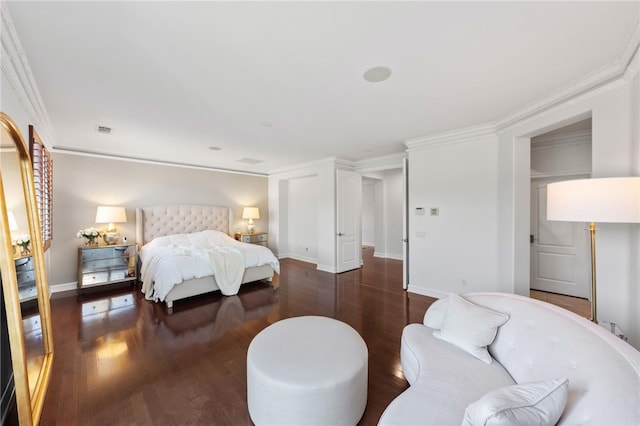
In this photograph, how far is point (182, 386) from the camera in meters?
1.95

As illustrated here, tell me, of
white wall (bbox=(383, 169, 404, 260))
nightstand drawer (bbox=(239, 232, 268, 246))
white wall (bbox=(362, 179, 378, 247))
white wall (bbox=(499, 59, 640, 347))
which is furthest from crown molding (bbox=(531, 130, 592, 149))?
nightstand drawer (bbox=(239, 232, 268, 246))

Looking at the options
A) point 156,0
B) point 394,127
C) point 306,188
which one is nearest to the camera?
point 156,0

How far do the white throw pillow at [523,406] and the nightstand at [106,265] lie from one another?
17.7 ft

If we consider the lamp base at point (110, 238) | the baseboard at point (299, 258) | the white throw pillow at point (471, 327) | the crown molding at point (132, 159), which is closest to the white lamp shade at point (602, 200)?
the white throw pillow at point (471, 327)

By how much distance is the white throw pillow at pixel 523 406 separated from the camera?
34.4 inches

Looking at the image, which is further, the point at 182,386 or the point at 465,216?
the point at 465,216

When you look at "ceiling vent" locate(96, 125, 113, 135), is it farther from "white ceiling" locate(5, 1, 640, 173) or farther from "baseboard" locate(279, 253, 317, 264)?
"baseboard" locate(279, 253, 317, 264)

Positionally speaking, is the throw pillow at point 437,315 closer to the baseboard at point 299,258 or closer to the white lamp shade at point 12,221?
the white lamp shade at point 12,221

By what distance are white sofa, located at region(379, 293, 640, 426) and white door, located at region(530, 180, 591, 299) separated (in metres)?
3.16

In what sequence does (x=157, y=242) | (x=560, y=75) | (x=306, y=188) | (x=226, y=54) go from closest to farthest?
(x=226, y=54) → (x=560, y=75) → (x=157, y=242) → (x=306, y=188)

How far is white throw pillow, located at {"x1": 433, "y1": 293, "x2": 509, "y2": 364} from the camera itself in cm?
169

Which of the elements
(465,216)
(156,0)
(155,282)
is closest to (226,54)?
(156,0)

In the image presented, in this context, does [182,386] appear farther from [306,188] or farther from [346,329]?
[306,188]

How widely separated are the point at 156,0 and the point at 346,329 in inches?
98.6
